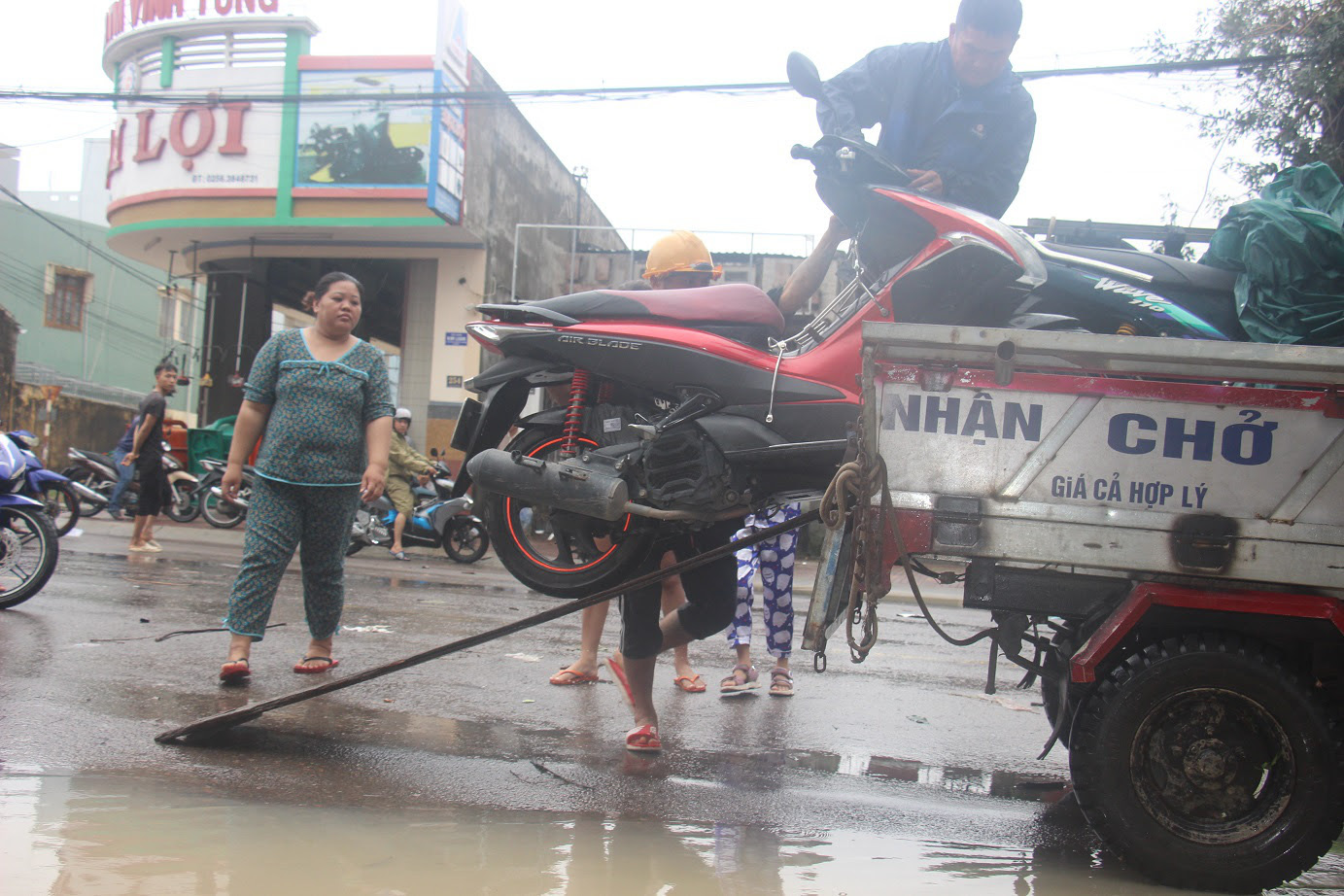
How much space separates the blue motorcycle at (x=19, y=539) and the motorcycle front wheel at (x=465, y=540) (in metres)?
5.61

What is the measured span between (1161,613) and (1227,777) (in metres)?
0.48

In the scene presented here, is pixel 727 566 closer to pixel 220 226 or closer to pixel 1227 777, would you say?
pixel 1227 777

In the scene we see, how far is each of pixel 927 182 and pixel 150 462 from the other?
8.29 metres

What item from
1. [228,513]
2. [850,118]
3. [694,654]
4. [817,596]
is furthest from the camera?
[228,513]

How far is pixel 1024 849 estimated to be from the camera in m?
3.24

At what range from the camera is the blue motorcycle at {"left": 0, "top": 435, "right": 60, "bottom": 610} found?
6.15 meters

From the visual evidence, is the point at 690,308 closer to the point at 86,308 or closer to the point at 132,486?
the point at 132,486

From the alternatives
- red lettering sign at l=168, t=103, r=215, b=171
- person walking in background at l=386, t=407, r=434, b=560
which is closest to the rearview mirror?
person walking in background at l=386, t=407, r=434, b=560

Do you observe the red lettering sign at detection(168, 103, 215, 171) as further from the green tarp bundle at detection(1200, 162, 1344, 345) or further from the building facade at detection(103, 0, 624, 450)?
the green tarp bundle at detection(1200, 162, 1344, 345)

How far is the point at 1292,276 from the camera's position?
11.4 ft

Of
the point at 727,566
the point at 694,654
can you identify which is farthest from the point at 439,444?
the point at 727,566

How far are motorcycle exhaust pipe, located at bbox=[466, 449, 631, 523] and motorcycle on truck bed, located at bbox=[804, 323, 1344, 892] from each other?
0.76 metres

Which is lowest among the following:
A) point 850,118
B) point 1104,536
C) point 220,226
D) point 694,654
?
point 694,654

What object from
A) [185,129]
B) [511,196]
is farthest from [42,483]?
[511,196]
